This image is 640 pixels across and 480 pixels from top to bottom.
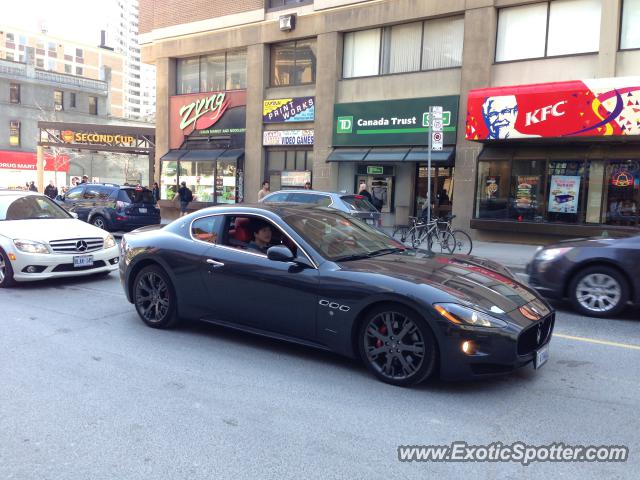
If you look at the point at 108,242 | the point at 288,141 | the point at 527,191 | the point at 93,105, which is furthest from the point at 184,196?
the point at 93,105

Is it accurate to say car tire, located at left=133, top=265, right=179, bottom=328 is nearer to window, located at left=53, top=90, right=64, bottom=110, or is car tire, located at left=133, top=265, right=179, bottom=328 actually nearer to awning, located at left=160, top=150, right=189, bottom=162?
awning, located at left=160, top=150, right=189, bottom=162

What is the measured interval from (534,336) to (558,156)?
12584mm

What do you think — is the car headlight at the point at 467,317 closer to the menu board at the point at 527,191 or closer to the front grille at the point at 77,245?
the front grille at the point at 77,245

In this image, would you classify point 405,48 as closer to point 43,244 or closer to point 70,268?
point 70,268

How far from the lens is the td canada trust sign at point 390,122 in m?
17.7

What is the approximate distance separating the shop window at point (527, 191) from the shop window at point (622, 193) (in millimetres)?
1665

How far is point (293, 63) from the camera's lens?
2200cm

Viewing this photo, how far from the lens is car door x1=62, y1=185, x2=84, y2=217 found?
1740 cm

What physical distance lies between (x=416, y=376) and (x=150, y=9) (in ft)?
88.9

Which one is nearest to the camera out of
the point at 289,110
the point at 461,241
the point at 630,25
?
the point at 461,241

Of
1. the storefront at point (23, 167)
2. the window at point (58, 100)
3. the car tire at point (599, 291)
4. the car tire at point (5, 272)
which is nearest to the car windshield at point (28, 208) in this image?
the car tire at point (5, 272)

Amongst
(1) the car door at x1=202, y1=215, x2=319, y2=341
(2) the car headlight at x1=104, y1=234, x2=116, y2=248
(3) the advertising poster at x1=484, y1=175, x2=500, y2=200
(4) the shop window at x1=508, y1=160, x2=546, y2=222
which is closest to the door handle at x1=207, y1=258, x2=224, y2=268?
(1) the car door at x1=202, y1=215, x2=319, y2=341

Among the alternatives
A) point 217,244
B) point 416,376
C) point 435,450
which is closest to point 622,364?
point 416,376

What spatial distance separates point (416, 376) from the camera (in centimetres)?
442
